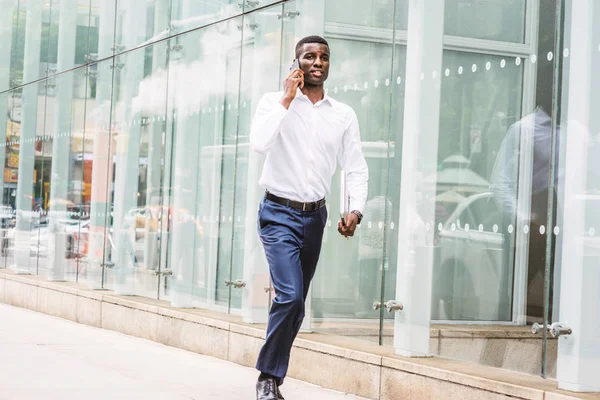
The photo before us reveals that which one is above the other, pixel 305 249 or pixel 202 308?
pixel 305 249

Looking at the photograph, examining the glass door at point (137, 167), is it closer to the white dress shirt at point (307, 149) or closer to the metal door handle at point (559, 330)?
the white dress shirt at point (307, 149)

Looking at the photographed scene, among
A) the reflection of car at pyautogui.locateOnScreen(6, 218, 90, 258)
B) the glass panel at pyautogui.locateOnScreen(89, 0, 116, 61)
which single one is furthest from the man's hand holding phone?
the reflection of car at pyautogui.locateOnScreen(6, 218, 90, 258)

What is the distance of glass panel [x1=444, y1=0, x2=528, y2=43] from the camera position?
602 cm

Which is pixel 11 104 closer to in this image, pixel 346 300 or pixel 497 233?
pixel 346 300

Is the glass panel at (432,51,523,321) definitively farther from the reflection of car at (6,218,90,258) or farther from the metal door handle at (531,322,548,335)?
the reflection of car at (6,218,90,258)

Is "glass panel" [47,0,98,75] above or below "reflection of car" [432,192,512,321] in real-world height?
above

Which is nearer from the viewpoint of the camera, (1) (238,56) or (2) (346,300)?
(2) (346,300)

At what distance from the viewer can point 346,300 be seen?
25.3ft

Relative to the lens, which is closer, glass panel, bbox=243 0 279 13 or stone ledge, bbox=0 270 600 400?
stone ledge, bbox=0 270 600 400

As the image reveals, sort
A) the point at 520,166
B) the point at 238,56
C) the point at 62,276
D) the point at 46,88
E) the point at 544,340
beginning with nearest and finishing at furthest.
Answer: the point at 544,340, the point at 520,166, the point at 238,56, the point at 62,276, the point at 46,88

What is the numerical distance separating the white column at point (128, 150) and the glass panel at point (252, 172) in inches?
86.3

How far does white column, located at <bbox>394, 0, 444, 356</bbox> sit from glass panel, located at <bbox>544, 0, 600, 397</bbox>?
1.22 m

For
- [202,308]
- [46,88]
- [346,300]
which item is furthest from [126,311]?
[46,88]

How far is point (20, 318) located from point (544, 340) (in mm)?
7776
